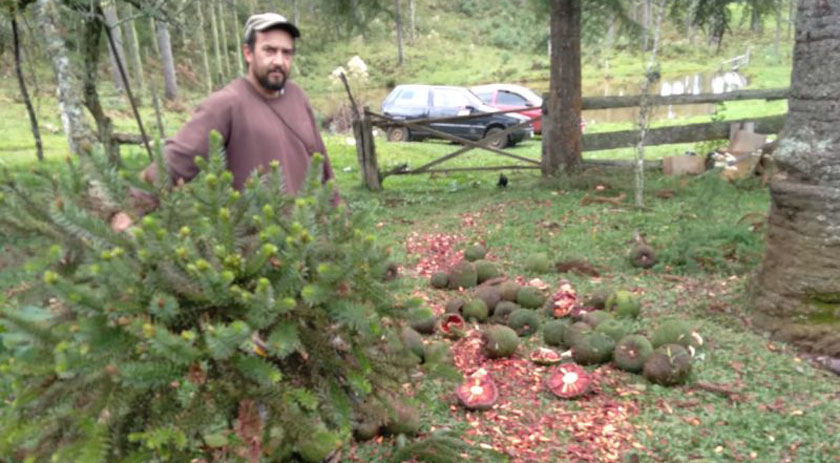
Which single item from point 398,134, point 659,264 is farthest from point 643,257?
point 398,134

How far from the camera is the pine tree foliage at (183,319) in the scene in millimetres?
2025

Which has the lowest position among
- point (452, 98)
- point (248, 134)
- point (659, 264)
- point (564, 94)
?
point (659, 264)

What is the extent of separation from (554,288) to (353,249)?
4.44 meters

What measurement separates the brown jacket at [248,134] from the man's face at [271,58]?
0.10m

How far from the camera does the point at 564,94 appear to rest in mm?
11062

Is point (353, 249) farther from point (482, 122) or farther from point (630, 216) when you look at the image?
point (482, 122)

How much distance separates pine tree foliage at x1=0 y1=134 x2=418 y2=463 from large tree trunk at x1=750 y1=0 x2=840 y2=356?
3.88m

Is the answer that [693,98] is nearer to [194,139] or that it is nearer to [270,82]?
[270,82]

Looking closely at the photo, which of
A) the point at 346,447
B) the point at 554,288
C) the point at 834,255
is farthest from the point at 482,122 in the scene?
the point at 346,447

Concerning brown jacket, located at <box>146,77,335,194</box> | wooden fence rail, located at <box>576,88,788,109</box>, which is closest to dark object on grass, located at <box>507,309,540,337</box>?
brown jacket, located at <box>146,77,335,194</box>

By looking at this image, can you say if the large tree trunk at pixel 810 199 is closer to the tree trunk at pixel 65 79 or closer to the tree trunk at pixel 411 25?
the tree trunk at pixel 65 79

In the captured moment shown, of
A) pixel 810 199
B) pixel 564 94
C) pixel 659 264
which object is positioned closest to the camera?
pixel 810 199

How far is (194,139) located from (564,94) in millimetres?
8691

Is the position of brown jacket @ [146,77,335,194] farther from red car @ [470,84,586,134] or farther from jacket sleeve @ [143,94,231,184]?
red car @ [470,84,586,134]
